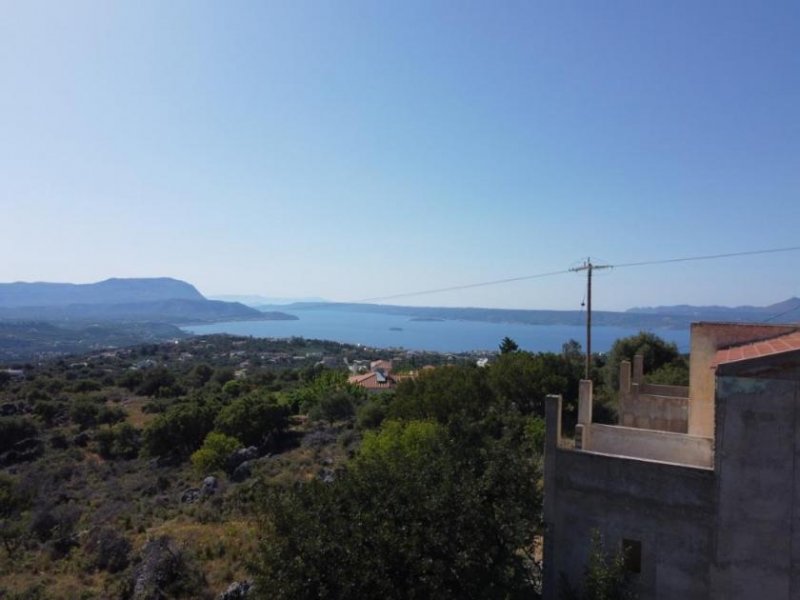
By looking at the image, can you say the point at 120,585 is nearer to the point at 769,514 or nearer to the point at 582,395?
the point at 582,395

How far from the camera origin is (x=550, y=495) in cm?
958

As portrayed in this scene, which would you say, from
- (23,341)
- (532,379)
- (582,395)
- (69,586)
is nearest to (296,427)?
(532,379)

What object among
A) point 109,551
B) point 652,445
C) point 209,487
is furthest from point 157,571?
point 652,445

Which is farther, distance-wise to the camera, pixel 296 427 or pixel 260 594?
pixel 296 427

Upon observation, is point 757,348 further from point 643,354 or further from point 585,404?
point 643,354

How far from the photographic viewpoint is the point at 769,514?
7809 millimetres

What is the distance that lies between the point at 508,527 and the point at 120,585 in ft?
37.8

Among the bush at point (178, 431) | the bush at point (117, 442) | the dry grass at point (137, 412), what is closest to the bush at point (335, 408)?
the bush at point (178, 431)

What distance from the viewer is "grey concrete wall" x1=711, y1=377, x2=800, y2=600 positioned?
7.71m

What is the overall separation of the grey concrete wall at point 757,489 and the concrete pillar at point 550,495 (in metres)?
2.52

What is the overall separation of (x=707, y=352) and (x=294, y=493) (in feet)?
31.7

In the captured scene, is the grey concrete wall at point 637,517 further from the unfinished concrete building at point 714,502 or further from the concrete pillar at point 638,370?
the concrete pillar at point 638,370

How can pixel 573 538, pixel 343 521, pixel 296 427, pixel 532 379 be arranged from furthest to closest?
1. pixel 296 427
2. pixel 532 379
3. pixel 343 521
4. pixel 573 538

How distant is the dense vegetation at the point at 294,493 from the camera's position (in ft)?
31.4
